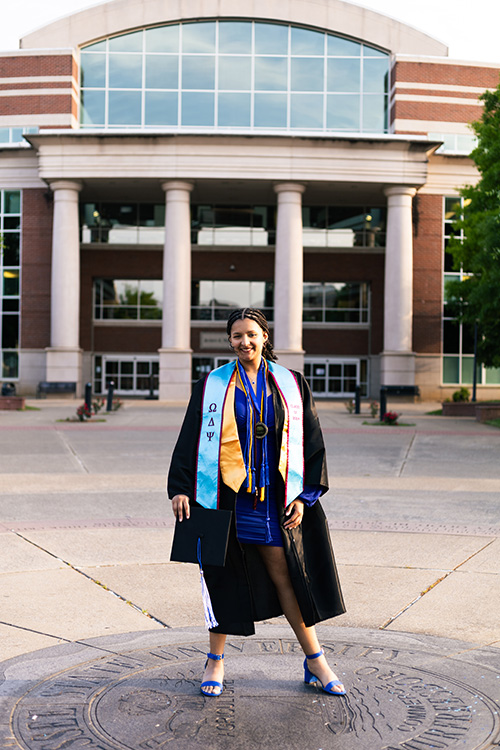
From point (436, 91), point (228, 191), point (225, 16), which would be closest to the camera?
point (225, 16)

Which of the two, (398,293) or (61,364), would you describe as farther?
(398,293)

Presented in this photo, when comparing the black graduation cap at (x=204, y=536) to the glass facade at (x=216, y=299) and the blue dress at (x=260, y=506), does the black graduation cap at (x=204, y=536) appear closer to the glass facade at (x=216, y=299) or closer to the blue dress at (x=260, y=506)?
the blue dress at (x=260, y=506)

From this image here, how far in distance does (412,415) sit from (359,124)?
18266 millimetres

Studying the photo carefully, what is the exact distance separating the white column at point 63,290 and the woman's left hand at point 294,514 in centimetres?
3473

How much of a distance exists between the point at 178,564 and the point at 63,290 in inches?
1280

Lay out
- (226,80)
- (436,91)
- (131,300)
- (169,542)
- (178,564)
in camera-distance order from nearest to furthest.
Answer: (178,564), (169,542), (226,80), (436,91), (131,300)

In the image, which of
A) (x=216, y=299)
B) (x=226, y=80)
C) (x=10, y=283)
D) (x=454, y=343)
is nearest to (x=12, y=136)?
(x=10, y=283)

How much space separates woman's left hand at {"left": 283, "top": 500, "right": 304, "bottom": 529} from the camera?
3.81 m

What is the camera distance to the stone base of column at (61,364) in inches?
1478

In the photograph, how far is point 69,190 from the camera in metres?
37.9

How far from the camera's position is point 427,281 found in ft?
132

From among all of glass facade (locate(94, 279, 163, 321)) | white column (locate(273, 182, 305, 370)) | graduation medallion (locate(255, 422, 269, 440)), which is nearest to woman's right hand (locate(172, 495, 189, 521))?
graduation medallion (locate(255, 422, 269, 440))

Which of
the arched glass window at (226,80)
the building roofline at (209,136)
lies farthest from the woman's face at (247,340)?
the arched glass window at (226,80)

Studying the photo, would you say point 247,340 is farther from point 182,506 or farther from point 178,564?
point 178,564
